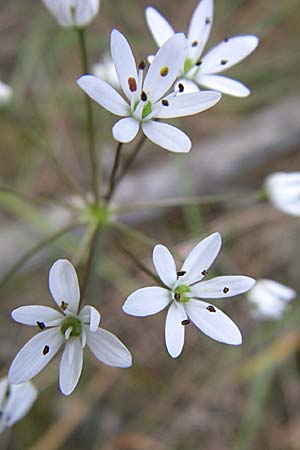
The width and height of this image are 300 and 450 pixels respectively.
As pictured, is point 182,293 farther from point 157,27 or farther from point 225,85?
point 157,27

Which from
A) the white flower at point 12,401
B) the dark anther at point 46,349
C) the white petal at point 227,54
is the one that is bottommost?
the white flower at point 12,401

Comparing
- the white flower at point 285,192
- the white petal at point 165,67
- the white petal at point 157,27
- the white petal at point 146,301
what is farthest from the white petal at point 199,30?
the white petal at point 146,301

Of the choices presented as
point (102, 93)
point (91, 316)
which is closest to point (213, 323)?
point (91, 316)

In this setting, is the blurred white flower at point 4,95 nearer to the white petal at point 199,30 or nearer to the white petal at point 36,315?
the white petal at point 199,30

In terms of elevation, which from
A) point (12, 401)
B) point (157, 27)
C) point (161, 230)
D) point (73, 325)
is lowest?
point (12, 401)

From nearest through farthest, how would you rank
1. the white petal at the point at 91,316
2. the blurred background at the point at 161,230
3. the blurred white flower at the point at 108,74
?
1. the white petal at the point at 91,316
2. the blurred white flower at the point at 108,74
3. the blurred background at the point at 161,230

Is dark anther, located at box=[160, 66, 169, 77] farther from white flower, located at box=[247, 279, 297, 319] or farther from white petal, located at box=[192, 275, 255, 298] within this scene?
white flower, located at box=[247, 279, 297, 319]

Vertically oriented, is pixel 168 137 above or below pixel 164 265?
above
